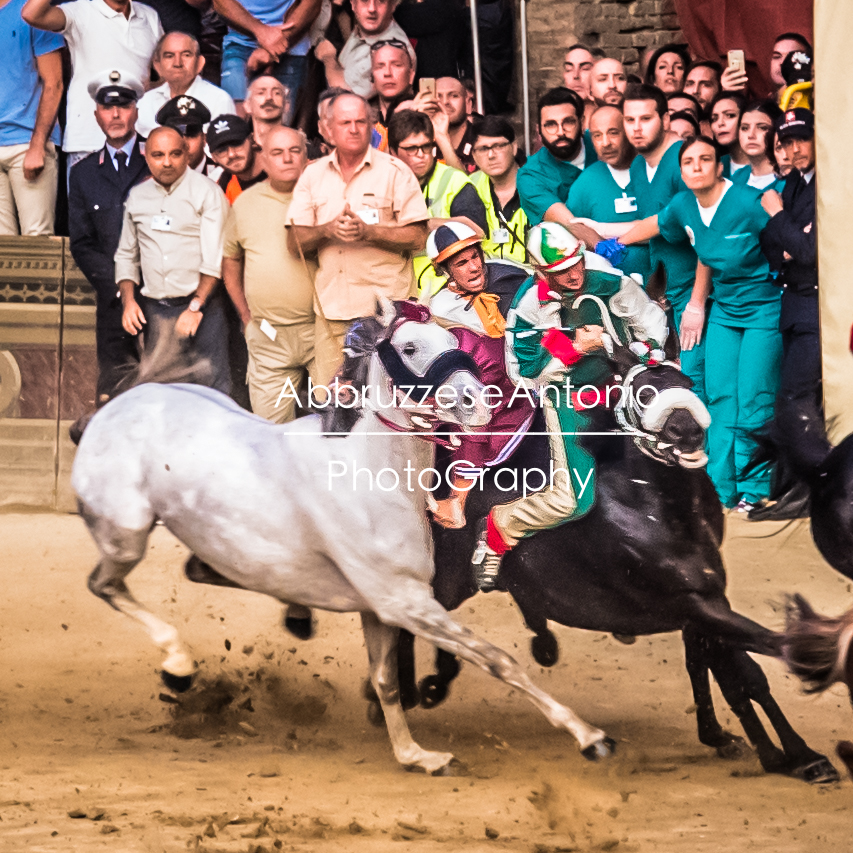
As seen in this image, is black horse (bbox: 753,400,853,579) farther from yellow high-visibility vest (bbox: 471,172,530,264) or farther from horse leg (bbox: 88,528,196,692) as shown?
horse leg (bbox: 88,528,196,692)

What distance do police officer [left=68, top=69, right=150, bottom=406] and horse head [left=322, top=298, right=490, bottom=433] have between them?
45.9 inches

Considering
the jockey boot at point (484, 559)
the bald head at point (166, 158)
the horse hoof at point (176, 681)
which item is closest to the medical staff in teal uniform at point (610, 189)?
the jockey boot at point (484, 559)

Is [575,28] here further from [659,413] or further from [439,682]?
[439,682]

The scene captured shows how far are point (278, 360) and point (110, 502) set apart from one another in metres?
0.91

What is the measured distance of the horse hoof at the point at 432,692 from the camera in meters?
5.75

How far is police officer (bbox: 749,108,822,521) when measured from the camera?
579cm

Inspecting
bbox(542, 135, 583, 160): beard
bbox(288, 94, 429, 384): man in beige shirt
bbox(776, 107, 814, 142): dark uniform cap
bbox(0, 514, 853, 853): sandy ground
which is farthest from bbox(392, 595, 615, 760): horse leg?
bbox(776, 107, 814, 142): dark uniform cap

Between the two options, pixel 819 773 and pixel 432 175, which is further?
pixel 432 175

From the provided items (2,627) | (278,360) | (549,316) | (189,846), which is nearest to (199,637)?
(2,627)

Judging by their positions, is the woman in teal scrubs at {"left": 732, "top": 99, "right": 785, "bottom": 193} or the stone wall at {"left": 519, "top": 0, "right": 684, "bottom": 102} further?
the stone wall at {"left": 519, "top": 0, "right": 684, "bottom": 102}

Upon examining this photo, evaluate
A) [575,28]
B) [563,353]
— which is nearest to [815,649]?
[563,353]

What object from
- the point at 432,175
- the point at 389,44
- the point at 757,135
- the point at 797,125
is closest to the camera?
the point at 432,175

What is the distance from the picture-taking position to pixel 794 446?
16.6 ft

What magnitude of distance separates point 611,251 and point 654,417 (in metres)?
0.80
